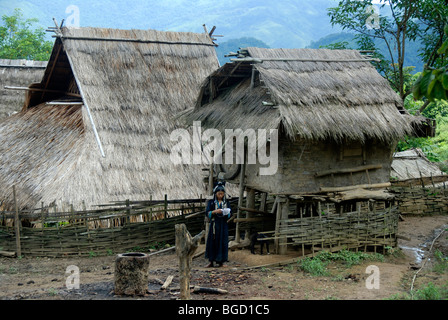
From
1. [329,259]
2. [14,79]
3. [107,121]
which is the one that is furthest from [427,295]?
[14,79]

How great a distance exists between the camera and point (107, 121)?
1375cm

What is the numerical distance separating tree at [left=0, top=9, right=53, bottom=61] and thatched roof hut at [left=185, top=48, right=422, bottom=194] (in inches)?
862

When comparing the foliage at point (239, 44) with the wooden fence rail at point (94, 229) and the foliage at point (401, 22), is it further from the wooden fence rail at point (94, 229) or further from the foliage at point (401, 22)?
the wooden fence rail at point (94, 229)

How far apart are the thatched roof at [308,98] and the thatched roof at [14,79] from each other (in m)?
11.8

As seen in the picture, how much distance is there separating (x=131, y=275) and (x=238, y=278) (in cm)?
208

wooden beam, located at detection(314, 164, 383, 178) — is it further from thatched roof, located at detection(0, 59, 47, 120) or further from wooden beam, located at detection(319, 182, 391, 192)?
thatched roof, located at detection(0, 59, 47, 120)

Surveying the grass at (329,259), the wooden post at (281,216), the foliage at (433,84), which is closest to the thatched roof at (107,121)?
the wooden post at (281,216)

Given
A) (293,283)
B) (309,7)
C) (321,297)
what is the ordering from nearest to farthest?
(321,297)
(293,283)
(309,7)

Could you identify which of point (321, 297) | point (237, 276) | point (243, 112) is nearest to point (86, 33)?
point (243, 112)

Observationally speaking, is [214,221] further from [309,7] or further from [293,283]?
[309,7]

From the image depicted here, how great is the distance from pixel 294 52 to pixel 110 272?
6.35 metres

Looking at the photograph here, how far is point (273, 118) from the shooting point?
960 centimetres

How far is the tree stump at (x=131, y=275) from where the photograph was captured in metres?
7.11

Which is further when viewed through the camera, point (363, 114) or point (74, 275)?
point (363, 114)
